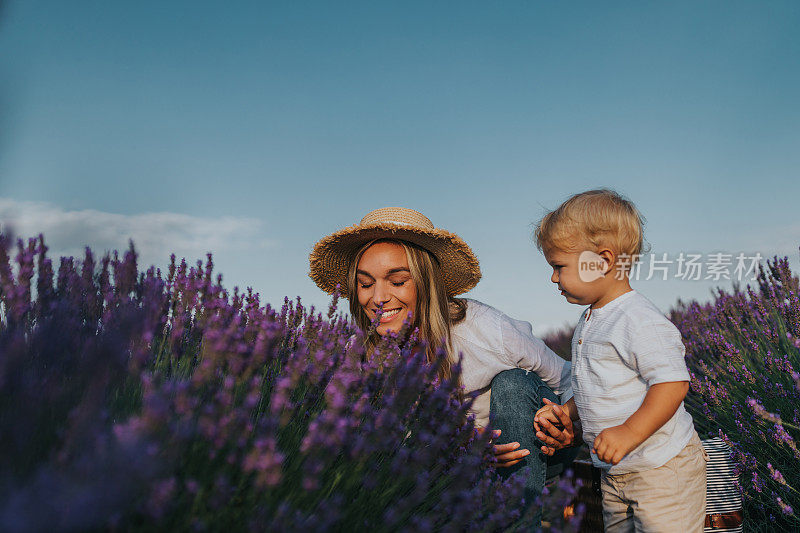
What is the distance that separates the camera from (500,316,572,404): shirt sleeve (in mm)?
2926

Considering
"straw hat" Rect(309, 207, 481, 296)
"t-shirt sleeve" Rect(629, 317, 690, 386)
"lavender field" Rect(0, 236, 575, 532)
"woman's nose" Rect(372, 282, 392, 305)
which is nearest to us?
"lavender field" Rect(0, 236, 575, 532)

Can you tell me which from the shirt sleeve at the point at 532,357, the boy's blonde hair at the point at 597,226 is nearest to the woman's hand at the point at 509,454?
the shirt sleeve at the point at 532,357

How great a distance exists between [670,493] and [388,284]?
1611 mm

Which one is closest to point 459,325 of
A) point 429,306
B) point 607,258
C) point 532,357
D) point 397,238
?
point 429,306

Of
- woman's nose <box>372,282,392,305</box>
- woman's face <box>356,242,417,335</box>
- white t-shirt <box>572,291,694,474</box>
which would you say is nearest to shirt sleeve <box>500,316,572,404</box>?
white t-shirt <box>572,291,694,474</box>

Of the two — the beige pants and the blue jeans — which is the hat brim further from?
the beige pants

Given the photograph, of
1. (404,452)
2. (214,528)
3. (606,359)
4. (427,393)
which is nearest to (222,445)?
(214,528)

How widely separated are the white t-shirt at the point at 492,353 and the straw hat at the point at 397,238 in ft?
1.12

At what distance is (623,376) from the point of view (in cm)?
234

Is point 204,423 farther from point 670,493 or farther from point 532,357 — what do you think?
point 532,357

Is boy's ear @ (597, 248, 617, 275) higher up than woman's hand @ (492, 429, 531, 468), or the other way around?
boy's ear @ (597, 248, 617, 275)

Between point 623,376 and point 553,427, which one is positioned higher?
point 623,376

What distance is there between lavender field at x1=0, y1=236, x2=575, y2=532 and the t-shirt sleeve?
2.38 ft

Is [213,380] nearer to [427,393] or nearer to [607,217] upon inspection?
[427,393]
